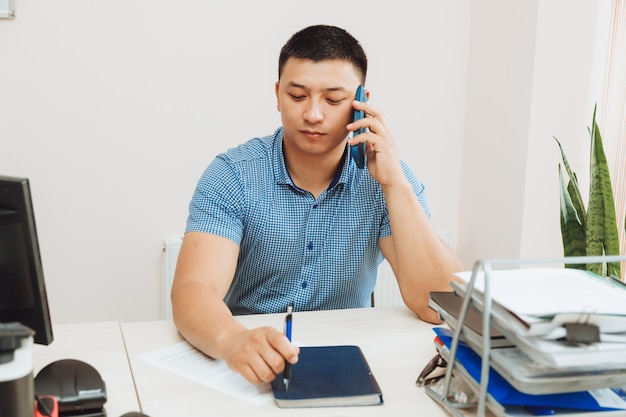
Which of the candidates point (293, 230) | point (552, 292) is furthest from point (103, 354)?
point (552, 292)

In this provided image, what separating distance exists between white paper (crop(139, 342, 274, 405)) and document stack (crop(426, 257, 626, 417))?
0.29m

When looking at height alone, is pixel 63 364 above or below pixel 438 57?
below

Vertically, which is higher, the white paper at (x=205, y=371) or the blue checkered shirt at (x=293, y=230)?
the blue checkered shirt at (x=293, y=230)

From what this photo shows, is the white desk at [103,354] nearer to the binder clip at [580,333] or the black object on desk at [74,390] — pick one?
the black object on desk at [74,390]

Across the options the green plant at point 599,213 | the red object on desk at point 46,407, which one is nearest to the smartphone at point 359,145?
the green plant at point 599,213

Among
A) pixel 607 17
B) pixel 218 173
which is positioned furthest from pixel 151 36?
pixel 607 17

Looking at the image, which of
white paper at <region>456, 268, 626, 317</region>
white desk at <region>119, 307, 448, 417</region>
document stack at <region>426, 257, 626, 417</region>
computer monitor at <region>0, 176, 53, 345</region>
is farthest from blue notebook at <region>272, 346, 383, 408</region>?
computer monitor at <region>0, 176, 53, 345</region>

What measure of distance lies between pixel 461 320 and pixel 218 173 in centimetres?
79

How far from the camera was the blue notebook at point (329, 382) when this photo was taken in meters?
1.06

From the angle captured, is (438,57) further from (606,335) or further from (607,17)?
(606,335)

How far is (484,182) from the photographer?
255cm

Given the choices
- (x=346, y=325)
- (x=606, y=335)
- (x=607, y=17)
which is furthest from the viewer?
(x=607, y=17)

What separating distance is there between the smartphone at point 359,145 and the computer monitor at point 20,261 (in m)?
0.87

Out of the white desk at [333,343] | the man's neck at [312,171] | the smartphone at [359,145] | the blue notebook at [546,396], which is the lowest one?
the white desk at [333,343]
